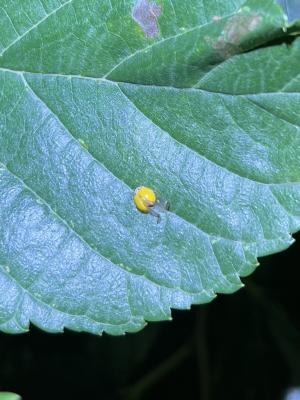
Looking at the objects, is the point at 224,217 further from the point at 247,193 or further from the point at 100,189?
the point at 100,189

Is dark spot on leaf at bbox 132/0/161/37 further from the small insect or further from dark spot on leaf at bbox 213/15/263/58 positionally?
the small insect

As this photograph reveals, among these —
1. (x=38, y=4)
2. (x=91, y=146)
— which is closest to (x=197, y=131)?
(x=91, y=146)

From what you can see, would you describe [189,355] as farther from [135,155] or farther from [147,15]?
[147,15]

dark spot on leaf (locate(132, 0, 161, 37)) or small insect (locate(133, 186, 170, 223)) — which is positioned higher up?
dark spot on leaf (locate(132, 0, 161, 37))

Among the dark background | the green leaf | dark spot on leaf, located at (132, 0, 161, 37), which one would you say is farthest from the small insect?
the dark background

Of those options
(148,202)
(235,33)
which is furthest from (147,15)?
(148,202)

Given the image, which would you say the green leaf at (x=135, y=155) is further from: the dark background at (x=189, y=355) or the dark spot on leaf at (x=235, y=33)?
the dark background at (x=189, y=355)

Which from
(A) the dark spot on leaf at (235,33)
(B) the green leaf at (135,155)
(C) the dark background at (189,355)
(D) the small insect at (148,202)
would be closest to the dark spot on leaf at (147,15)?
(B) the green leaf at (135,155)
